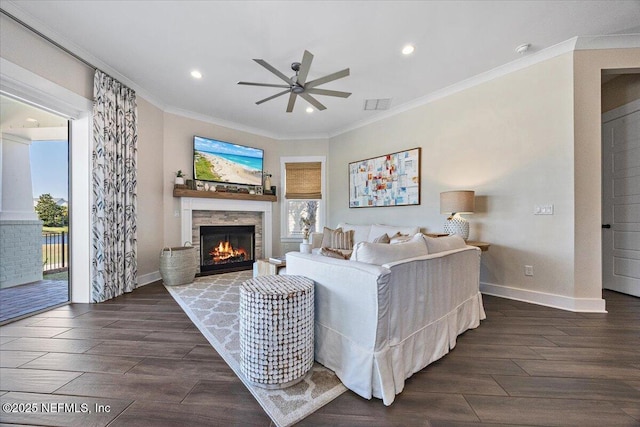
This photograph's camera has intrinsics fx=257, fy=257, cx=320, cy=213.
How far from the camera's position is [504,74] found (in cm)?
327

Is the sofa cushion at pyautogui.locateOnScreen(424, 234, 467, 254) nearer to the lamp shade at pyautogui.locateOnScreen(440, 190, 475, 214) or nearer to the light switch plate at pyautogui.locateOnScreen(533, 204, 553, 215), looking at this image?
the lamp shade at pyautogui.locateOnScreen(440, 190, 475, 214)

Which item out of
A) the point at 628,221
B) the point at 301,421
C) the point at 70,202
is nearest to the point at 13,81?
the point at 70,202

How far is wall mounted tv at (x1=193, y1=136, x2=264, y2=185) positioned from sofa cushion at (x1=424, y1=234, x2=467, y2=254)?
4.06 meters

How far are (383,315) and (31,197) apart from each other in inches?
183

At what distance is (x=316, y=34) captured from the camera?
102 inches

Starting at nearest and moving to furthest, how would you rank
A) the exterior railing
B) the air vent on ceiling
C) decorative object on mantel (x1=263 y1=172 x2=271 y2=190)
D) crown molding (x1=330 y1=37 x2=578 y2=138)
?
crown molding (x1=330 y1=37 x2=578 y2=138) → the exterior railing → the air vent on ceiling → decorative object on mantel (x1=263 y1=172 x2=271 y2=190)

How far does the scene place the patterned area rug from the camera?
1378mm

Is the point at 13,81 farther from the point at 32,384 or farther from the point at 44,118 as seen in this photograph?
the point at 32,384

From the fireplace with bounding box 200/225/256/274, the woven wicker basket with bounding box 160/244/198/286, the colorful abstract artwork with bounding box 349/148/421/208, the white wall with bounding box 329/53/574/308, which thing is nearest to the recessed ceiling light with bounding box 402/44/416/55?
the white wall with bounding box 329/53/574/308

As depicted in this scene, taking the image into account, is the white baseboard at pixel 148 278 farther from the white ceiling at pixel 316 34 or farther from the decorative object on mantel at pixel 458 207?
the decorative object on mantel at pixel 458 207

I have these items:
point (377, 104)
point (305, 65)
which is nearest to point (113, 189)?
point (305, 65)

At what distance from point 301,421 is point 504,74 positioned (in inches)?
166

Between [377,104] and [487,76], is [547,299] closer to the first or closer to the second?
[487,76]

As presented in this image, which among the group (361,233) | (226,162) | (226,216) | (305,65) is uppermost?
(305,65)
